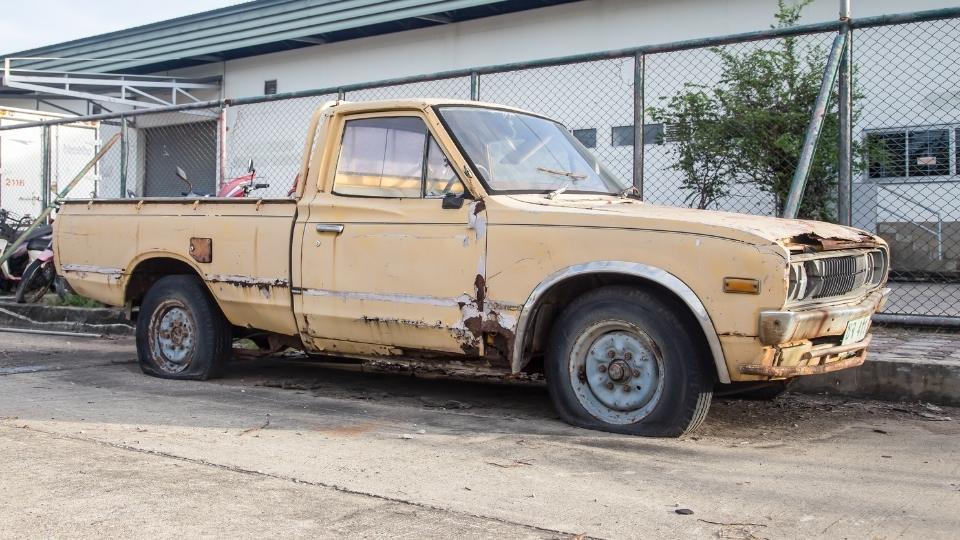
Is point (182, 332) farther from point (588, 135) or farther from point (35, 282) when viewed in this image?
point (588, 135)

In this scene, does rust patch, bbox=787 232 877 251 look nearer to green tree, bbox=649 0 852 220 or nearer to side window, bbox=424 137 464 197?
side window, bbox=424 137 464 197

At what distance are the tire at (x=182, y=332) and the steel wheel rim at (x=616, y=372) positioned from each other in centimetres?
286

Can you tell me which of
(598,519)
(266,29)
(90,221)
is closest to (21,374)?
(90,221)

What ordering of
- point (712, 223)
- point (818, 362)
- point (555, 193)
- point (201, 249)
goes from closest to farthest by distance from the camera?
1. point (712, 223)
2. point (818, 362)
3. point (555, 193)
4. point (201, 249)

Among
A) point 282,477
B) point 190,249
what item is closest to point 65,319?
point 190,249

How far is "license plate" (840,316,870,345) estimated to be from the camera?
5.03 m

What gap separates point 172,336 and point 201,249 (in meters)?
0.80

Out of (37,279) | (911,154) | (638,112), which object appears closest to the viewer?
(638,112)

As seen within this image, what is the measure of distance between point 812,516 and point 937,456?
4.71ft

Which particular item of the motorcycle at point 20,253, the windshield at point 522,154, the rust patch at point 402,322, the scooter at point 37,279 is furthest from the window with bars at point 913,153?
the motorcycle at point 20,253

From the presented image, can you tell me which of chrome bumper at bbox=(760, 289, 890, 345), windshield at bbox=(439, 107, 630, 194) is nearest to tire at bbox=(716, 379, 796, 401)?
chrome bumper at bbox=(760, 289, 890, 345)

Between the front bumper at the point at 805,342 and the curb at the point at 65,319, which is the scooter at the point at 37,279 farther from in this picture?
the front bumper at the point at 805,342

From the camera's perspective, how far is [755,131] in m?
9.45

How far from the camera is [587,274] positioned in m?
4.98
